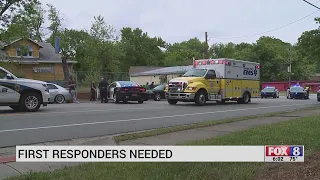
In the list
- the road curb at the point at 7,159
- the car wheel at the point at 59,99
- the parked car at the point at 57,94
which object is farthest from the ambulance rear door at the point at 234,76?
the road curb at the point at 7,159

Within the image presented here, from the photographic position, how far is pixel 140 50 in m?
90.9

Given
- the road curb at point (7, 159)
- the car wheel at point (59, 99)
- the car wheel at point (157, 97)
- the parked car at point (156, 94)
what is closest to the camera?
the road curb at point (7, 159)

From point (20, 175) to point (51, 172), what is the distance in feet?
1.48

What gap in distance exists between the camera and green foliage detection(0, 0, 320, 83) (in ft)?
109

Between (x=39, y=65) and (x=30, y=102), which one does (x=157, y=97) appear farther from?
(x=39, y=65)

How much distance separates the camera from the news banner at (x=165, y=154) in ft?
18.8

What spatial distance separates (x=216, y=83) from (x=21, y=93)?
36.5ft

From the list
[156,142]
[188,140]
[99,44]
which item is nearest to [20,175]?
[156,142]

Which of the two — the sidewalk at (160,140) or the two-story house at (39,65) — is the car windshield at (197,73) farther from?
the two-story house at (39,65)

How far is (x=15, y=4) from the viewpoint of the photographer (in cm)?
2028

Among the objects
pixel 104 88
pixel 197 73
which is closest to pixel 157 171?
pixel 197 73

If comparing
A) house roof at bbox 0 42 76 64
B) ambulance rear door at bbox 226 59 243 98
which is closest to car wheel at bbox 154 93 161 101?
ambulance rear door at bbox 226 59 243 98

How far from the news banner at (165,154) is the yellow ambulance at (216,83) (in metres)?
14.3

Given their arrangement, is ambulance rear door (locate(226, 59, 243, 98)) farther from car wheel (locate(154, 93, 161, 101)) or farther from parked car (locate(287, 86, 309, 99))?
parked car (locate(287, 86, 309, 99))
